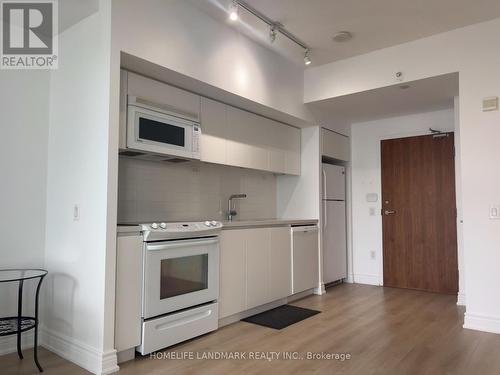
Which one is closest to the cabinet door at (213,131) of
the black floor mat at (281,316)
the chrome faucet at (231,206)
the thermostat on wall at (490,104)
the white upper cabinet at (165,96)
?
the white upper cabinet at (165,96)

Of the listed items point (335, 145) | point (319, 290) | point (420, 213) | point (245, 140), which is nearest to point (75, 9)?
point (245, 140)

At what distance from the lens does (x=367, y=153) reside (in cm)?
543

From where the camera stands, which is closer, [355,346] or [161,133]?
[355,346]

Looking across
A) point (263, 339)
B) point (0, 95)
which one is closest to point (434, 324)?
point (263, 339)

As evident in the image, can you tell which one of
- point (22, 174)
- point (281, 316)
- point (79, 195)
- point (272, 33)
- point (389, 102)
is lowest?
point (281, 316)

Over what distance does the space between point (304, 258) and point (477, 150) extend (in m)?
2.10

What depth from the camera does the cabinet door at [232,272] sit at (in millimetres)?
3305

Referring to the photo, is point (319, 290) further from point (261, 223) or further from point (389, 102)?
point (389, 102)

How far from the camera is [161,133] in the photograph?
3016 mm

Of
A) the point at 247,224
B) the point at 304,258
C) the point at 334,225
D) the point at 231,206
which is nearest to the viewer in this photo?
the point at 247,224

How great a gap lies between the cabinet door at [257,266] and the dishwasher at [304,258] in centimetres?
51

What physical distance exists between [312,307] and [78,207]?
102 inches

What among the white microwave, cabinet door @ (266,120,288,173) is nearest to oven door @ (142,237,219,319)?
the white microwave

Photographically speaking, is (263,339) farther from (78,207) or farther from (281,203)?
(281,203)
